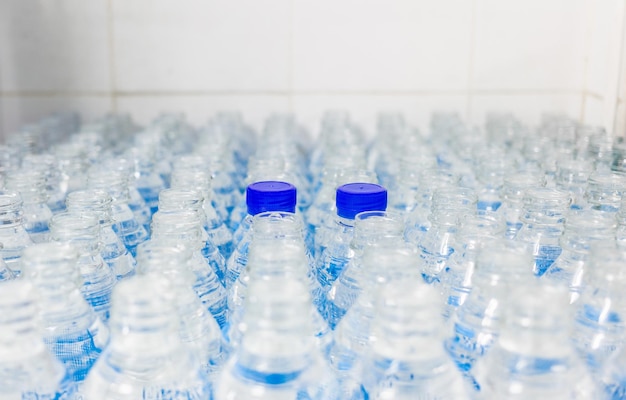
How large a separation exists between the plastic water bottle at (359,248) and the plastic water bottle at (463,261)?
0.19 feet

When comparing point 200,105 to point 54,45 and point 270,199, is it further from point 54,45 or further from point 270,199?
point 270,199

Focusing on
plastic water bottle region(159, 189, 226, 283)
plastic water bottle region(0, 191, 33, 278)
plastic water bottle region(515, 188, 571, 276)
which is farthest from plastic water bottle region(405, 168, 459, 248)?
plastic water bottle region(0, 191, 33, 278)

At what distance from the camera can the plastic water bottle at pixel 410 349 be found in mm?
520

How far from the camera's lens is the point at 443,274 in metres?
0.71

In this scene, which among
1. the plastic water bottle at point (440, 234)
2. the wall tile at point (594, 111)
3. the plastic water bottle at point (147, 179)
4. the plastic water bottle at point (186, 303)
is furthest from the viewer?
the wall tile at point (594, 111)

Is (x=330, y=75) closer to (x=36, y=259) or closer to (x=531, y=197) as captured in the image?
(x=531, y=197)

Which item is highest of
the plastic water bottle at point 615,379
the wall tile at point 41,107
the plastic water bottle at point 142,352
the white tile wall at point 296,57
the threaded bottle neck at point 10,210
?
the white tile wall at point 296,57

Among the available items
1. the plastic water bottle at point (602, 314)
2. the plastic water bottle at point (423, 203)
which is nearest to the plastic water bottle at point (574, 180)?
the plastic water bottle at point (423, 203)

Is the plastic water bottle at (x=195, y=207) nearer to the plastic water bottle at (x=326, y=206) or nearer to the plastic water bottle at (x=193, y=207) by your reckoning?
the plastic water bottle at (x=193, y=207)

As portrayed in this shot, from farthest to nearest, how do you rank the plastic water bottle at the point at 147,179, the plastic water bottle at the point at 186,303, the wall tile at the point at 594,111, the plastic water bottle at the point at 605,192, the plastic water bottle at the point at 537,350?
1. the wall tile at the point at 594,111
2. the plastic water bottle at the point at 147,179
3. the plastic water bottle at the point at 605,192
4. the plastic water bottle at the point at 186,303
5. the plastic water bottle at the point at 537,350

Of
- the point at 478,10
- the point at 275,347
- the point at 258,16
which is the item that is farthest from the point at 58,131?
the point at 275,347

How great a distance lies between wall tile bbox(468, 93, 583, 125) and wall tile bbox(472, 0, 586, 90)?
0.08 ft

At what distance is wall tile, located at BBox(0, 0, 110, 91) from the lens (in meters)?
1.71

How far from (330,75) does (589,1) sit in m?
0.64
